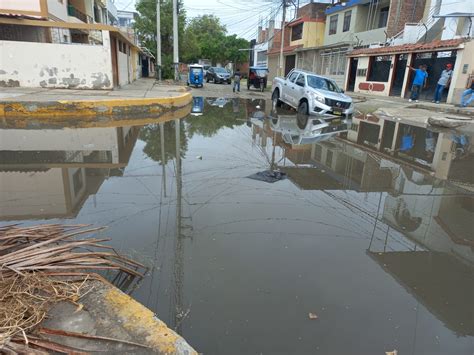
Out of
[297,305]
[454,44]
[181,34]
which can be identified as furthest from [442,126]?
[181,34]

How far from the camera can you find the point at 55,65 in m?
15.1

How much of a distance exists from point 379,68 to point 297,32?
17911mm

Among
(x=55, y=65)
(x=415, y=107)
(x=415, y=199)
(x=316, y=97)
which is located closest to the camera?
(x=415, y=199)

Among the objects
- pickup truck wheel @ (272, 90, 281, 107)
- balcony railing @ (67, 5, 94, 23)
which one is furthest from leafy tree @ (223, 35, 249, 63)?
pickup truck wheel @ (272, 90, 281, 107)

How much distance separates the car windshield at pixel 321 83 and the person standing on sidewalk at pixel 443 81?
24.3 ft

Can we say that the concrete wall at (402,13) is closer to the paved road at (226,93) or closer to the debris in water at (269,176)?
the paved road at (226,93)

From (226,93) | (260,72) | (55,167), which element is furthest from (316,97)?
(260,72)

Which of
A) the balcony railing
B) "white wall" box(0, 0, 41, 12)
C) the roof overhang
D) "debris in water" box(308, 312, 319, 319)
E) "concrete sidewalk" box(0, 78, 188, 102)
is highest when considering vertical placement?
the balcony railing

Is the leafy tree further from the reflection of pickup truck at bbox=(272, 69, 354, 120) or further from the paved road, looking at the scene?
the reflection of pickup truck at bbox=(272, 69, 354, 120)

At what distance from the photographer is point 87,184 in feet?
18.1

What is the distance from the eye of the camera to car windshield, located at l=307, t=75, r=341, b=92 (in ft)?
48.4

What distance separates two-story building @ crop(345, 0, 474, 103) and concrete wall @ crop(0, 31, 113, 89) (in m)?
17.7

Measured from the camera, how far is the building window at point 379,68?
24188mm

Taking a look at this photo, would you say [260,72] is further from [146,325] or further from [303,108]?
[146,325]
